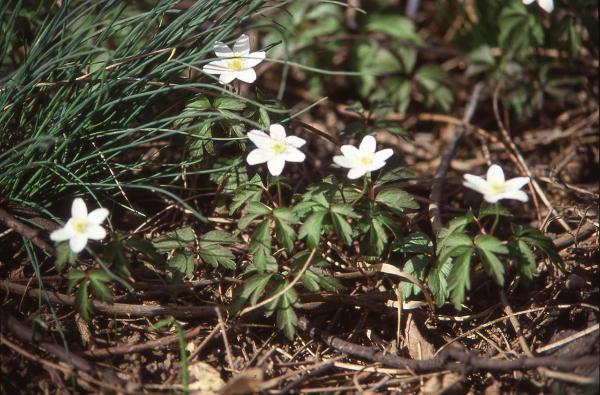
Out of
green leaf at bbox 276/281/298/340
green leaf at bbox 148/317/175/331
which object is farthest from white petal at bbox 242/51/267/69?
green leaf at bbox 148/317/175/331

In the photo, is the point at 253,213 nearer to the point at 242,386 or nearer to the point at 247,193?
the point at 247,193

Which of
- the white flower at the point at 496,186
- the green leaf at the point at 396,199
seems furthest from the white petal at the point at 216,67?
the white flower at the point at 496,186

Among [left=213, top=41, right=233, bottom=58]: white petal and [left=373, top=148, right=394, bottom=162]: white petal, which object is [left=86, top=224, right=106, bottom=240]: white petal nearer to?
[left=213, top=41, right=233, bottom=58]: white petal

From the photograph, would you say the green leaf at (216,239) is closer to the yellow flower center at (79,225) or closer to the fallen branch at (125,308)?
the fallen branch at (125,308)

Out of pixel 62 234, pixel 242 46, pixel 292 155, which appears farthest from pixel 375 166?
pixel 62 234

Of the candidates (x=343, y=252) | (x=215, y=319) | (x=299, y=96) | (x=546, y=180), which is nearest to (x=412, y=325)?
(x=343, y=252)

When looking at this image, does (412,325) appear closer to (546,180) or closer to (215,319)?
(215,319)
